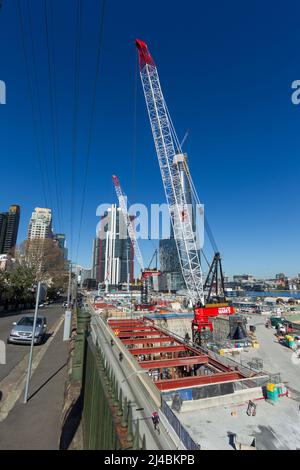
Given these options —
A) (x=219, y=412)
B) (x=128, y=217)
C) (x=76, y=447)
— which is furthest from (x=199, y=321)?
(x=128, y=217)

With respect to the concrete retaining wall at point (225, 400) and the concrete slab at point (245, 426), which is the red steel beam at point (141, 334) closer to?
the concrete retaining wall at point (225, 400)

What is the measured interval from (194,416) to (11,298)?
3582 cm

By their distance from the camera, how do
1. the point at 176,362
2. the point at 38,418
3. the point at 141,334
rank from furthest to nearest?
the point at 141,334 < the point at 176,362 < the point at 38,418

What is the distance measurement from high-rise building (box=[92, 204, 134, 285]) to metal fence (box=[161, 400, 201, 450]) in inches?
4731

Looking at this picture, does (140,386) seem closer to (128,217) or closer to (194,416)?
(194,416)

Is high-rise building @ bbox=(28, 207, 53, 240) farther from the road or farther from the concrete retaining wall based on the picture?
the concrete retaining wall

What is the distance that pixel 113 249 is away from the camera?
164 meters

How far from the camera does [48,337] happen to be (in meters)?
16.4

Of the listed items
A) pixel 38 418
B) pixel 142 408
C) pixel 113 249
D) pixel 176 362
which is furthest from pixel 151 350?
pixel 113 249

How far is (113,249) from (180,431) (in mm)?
159566

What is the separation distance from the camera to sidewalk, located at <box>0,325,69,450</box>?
4.96 meters

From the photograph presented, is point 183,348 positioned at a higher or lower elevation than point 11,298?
lower

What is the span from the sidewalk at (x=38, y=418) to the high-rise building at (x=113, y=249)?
119 meters

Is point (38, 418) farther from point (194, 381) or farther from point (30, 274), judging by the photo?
point (30, 274)
